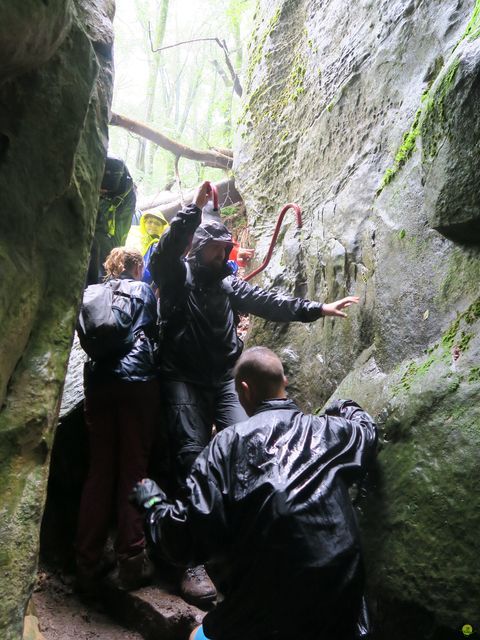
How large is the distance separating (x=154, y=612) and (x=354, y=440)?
7.27 ft

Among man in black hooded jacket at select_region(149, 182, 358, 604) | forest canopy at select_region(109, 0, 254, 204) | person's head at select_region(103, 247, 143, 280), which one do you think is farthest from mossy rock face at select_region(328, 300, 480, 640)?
forest canopy at select_region(109, 0, 254, 204)

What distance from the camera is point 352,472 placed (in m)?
2.69

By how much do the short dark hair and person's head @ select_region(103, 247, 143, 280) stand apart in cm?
207

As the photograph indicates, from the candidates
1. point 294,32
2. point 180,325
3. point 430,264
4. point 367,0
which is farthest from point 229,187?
point 430,264

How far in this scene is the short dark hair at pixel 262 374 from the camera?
9.69 feet

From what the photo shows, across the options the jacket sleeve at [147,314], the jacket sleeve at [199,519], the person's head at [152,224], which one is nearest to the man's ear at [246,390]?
the jacket sleeve at [199,519]

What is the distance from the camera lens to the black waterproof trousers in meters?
4.03

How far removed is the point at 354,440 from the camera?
2805 mm

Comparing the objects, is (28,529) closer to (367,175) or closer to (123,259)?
(123,259)

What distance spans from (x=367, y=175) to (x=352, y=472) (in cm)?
311

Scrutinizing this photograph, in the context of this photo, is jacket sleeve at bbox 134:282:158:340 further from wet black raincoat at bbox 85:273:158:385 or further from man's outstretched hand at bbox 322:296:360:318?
man's outstretched hand at bbox 322:296:360:318

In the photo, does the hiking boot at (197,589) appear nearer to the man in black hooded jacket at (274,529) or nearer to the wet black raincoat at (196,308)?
the man in black hooded jacket at (274,529)

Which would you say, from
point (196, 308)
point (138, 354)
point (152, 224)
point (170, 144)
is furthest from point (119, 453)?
point (170, 144)

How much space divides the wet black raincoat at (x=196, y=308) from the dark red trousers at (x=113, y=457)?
41 cm
